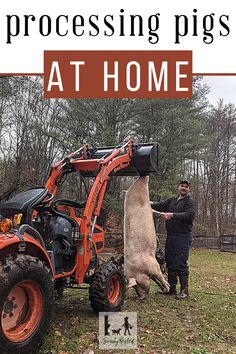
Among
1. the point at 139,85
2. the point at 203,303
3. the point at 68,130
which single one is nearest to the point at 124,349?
the point at 203,303

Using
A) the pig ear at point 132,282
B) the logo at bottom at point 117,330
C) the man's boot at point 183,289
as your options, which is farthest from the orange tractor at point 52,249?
the man's boot at point 183,289

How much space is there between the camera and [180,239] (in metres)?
7.06

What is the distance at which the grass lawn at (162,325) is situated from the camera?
436cm

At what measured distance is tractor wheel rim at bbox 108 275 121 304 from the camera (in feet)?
18.2

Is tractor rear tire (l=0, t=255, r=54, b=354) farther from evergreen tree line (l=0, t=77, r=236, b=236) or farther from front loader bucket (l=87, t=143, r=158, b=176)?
evergreen tree line (l=0, t=77, r=236, b=236)

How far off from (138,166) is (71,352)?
9.72 feet

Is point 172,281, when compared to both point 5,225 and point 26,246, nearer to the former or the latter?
point 26,246

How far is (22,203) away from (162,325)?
2.43 m

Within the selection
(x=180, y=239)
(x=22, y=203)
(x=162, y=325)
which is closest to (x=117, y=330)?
(x=162, y=325)

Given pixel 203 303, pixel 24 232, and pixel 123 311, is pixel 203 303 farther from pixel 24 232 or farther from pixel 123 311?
pixel 24 232

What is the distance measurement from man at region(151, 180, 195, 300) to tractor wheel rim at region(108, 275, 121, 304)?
5.34 feet

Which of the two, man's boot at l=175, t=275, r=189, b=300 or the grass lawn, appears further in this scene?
man's boot at l=175, t=275, r=189, b=300

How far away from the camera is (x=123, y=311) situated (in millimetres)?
5641

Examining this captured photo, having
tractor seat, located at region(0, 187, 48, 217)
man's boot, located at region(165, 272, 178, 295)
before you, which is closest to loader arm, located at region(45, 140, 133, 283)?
tractor seat, located at region(0, 187, 48, 217)
